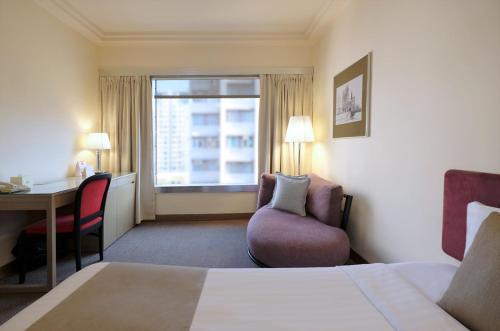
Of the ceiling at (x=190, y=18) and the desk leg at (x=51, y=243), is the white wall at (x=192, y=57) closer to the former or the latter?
the ceiling at (x=190, y=18)

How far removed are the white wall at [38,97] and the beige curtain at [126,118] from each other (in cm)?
29

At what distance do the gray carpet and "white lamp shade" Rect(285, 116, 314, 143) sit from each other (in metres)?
1.43

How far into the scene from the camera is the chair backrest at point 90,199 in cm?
224

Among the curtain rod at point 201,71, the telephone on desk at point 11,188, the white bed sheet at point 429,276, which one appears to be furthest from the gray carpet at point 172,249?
the curtain rod at point 201,71

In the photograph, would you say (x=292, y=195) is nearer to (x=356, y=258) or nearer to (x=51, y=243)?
(x=356, y=258)

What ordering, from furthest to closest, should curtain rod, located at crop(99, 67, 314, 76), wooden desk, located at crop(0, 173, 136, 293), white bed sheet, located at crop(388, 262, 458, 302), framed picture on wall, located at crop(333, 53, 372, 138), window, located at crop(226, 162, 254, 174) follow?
window, located at crop(226, 162, 254, 174), curtain rod, located at crop(99, 67, 314, 76), framed picture on wall, located at crop(333, 53, 372, 138), wooden desk, located at crop(0, 173, 136, 293), white bed sheet, located at crop(388, 262, 458, 302)

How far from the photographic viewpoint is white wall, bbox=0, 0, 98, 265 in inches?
95.1

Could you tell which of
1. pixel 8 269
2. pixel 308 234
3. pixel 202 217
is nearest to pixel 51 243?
pixel 8 269

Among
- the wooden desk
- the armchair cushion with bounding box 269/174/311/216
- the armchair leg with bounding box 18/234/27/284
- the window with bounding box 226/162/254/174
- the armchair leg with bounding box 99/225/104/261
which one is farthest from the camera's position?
the window with bounding box 226/162/254/174

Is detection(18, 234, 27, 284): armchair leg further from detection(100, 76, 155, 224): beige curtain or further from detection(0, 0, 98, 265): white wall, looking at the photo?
detection(100, 76, 155, 224): beige curtain

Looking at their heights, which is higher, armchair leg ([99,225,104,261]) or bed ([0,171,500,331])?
bed ([0,171,500,331])

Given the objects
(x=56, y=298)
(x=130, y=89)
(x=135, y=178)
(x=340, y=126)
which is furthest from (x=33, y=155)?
(x=340, y=126)

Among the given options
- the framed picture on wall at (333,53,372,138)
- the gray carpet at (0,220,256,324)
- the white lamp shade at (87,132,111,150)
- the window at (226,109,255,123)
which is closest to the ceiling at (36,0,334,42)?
the framed picture on wall at (333,53,372,138)

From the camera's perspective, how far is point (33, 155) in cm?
272
